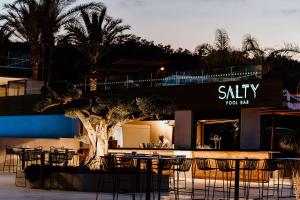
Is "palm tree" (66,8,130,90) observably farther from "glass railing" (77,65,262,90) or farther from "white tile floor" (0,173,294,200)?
"white tile floor" (0,173,294,200)

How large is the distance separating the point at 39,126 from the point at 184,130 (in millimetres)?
8226

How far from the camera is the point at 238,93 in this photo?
2250 centimetres

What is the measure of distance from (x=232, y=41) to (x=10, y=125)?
11.6m

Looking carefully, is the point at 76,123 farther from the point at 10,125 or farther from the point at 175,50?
the point at 175,50

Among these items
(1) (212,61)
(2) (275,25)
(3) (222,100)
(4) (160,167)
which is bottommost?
→ (4) (160,167)

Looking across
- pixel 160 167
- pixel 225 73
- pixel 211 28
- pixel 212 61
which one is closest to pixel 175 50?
pixel 211 28

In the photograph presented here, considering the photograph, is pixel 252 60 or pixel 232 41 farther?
pixel 232 41

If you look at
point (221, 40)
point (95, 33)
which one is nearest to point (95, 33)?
point (95, 33)

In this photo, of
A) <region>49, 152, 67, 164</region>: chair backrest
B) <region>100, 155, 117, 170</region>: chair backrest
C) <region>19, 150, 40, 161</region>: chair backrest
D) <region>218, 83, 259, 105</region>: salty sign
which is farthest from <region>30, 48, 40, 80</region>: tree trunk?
<region>100, 155, 117, 170</region>: chair backrest

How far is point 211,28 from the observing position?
3469 centimetres

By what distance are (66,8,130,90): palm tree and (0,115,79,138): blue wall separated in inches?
113

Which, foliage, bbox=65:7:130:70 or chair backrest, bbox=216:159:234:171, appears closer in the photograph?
chair backrest, bbox=216:159:234:171

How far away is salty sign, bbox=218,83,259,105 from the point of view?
22078 millimetres

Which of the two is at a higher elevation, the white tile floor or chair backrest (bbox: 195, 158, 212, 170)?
chair backrest (bbox: 195, 158, 212, 170)
